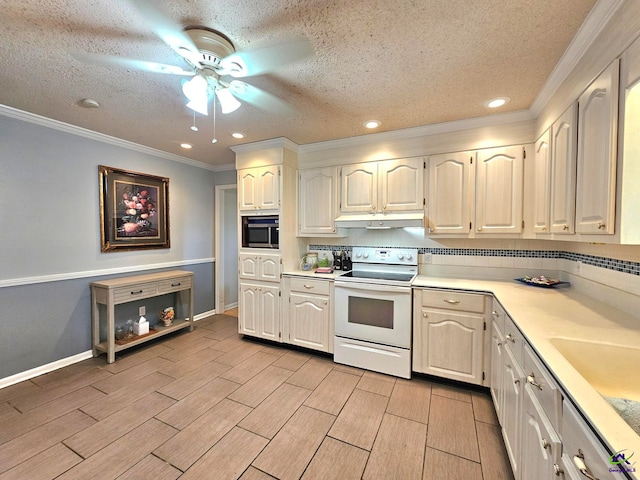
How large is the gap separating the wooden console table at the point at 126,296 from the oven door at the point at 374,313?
2.13m

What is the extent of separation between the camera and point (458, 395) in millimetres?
2305

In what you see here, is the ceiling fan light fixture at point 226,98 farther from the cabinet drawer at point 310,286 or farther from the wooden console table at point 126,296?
the wooden console table at point 126,296

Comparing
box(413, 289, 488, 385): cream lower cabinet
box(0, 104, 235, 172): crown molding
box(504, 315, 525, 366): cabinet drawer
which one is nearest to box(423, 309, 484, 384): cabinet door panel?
box(413, 289, 488, 385): cream lower cabinet

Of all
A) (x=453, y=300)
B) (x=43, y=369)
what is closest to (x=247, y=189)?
(x=453, y=300)

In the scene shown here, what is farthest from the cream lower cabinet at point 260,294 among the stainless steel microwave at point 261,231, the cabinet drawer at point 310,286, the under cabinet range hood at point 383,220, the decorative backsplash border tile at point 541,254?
the under cabinet range hood at point 383,220

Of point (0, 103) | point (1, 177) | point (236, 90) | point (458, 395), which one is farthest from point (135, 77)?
point (458, 395)

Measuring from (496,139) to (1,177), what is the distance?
4418 millimetres

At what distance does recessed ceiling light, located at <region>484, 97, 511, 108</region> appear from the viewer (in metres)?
2.15

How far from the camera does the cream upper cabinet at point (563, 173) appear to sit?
158cm

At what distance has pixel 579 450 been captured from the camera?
0.78 m

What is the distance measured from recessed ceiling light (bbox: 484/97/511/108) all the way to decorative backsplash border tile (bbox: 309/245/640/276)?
1342 millimetres

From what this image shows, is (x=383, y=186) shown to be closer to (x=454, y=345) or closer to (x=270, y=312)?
(x=454, y=345)

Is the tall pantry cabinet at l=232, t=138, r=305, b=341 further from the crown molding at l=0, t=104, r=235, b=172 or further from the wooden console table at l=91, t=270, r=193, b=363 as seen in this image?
the crown molding at l=0, t=104, r=235, b=172

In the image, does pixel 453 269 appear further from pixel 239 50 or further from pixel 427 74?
pixel 239 50
